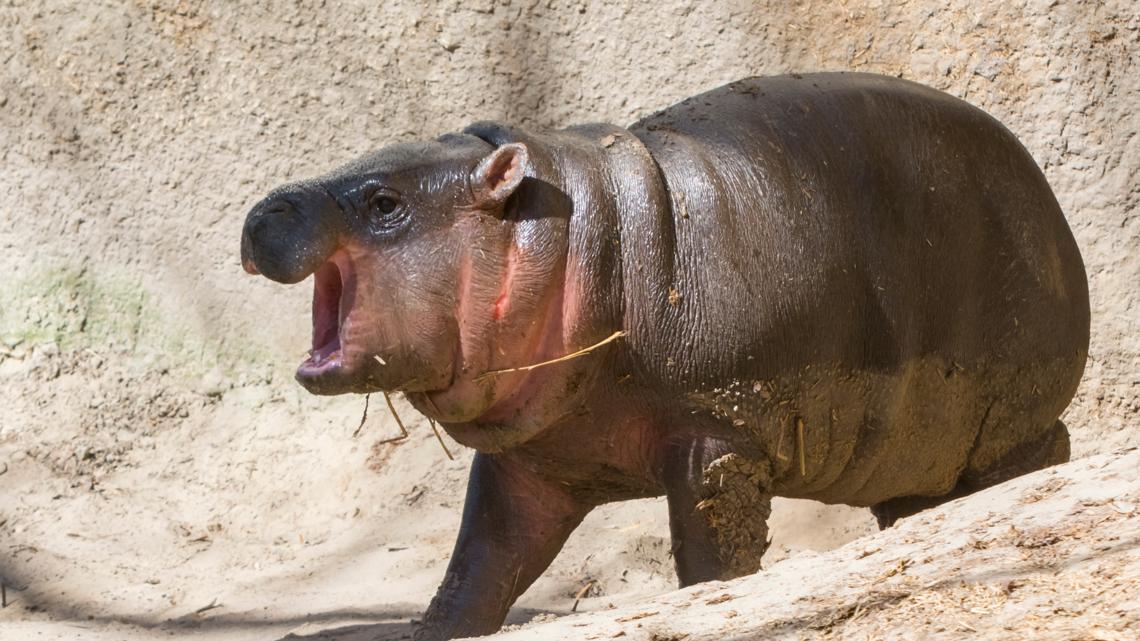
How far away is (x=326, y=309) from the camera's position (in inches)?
→ 165

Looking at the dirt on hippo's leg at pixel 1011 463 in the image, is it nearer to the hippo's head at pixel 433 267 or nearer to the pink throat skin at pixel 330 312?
the hippo's head at pixel 433 267

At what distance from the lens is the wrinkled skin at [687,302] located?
4016 millimetres

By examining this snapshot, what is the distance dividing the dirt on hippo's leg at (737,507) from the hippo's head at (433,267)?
53 cm

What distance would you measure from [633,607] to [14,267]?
4702 millimetres

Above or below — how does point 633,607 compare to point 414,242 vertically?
below

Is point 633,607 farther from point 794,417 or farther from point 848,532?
point 848,532

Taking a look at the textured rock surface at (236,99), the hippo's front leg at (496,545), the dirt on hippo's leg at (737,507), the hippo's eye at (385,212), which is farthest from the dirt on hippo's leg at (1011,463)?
the textured rock surface at (236,99)

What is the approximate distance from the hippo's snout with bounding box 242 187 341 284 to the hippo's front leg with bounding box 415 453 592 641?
926 mm

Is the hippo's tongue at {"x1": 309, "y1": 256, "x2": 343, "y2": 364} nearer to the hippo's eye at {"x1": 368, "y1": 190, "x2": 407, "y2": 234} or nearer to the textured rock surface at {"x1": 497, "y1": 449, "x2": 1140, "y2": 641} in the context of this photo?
the hippo's eye at {"x1": 368, "y1": 190, "x2": 407, "y2": 234}

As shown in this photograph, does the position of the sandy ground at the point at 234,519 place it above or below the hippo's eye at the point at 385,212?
below

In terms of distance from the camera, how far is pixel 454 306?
13.2 feet

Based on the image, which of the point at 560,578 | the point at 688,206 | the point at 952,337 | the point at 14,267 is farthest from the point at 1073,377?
the point at 14,267

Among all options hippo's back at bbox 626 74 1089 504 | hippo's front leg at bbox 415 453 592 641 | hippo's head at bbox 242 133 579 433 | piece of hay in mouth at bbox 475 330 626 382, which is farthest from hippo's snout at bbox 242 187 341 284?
hippo's front leg at bbox 415 453 592 641

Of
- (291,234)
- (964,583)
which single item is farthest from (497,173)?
(964,583)
